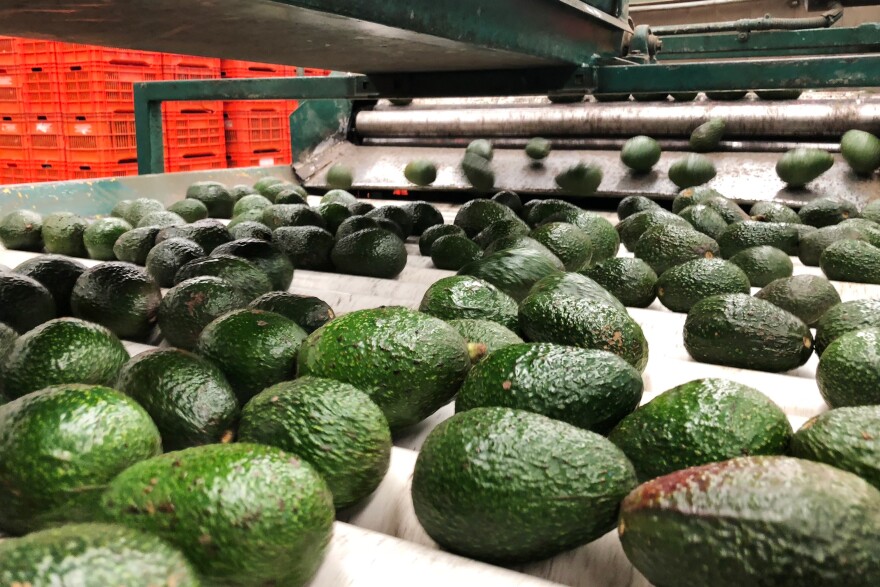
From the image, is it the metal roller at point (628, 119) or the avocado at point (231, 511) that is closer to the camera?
the avocado at point (231, 511)

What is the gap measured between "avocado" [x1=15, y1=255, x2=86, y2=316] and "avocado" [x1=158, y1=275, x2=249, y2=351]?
19.7 inches

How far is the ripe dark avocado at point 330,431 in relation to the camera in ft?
4.00

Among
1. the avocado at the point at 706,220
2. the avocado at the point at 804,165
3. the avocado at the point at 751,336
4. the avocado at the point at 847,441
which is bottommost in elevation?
the avocado at the point at 751,336

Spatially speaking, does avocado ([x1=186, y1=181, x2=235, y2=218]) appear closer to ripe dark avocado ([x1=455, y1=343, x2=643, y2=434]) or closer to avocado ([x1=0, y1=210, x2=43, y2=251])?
avocado ([x1=0, y1=210, x2=43, y2=251])

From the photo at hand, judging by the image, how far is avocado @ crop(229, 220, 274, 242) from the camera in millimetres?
3205

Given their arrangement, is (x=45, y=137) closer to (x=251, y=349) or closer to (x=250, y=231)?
(x=250, y=231)

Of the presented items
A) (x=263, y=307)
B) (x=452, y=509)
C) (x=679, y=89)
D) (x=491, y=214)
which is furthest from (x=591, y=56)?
(x=452, y=509)

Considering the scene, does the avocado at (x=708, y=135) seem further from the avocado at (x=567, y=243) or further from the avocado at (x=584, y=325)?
the avocado at (x=584, y=325)

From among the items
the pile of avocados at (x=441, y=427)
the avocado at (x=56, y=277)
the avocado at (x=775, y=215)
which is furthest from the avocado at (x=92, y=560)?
the avocado at (x=775, y=215)

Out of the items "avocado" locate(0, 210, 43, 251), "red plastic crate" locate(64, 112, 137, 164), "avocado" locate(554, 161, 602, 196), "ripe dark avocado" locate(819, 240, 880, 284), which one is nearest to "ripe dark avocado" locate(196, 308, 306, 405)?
"ripe dark avocado" locate(819, 240, 880, 284)

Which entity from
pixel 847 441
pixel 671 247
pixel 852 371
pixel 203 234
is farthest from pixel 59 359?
pixel 671 247

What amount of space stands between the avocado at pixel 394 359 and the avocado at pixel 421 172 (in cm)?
394

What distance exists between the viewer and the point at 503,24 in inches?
101

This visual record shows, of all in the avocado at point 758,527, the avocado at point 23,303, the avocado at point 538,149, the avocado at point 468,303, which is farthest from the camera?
the avocado at point 538,149
